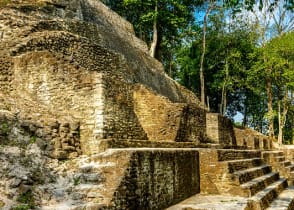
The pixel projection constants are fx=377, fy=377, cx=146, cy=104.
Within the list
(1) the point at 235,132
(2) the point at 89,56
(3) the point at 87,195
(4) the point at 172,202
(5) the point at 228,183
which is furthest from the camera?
(1) the point at 235,132

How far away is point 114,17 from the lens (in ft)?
70.7

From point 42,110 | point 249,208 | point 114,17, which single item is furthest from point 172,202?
point 114,17

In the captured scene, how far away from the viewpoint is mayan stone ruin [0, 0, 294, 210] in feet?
19.9

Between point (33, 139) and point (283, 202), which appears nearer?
point (33, 139)

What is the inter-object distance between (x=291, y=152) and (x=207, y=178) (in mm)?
15686

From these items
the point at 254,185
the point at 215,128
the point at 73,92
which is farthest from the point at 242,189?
the point at 215,128

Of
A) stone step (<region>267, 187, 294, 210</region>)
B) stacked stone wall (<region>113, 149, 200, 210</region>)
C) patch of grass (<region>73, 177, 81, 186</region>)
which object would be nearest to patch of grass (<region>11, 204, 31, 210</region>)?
patch of grass (<region>73, 177, 81, 186</region>)

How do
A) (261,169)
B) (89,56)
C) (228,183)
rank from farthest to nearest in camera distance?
(261,169), (89,56), (228,183)

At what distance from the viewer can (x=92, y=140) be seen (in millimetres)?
7918

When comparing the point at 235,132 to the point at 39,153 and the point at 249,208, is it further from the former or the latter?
the point at 39,153

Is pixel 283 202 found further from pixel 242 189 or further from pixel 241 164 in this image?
pixel 242 189

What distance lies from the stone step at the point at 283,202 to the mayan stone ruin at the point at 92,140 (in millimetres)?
26

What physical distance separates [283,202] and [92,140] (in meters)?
5.37

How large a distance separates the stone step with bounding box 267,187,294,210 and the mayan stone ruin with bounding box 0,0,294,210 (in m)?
0.03
